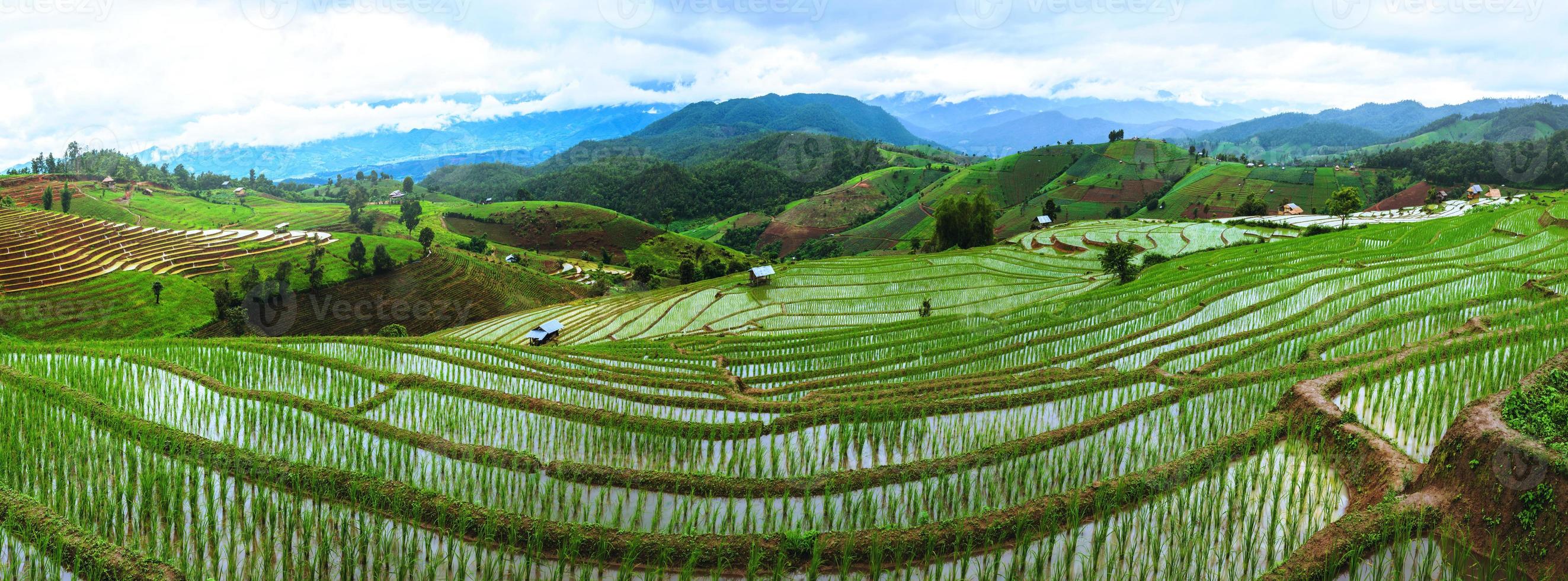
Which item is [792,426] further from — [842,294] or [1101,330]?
[842,294]

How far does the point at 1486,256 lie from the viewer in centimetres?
2619

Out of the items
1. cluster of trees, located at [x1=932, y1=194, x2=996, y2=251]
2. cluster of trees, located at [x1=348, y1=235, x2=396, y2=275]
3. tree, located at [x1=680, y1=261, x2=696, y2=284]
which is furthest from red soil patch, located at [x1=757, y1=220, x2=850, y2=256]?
cluster of trees, located at [x1=348, y1=235, x2=396, y2=275]

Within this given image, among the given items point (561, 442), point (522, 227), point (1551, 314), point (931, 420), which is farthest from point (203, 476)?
point (522, 227)

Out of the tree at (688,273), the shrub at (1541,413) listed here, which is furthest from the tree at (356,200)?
the shrub at (1541,413)

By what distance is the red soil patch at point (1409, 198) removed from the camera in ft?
346

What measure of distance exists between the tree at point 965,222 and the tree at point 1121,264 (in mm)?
29326

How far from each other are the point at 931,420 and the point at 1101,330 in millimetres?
11448

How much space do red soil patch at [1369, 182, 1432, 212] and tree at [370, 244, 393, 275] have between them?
5944 inches

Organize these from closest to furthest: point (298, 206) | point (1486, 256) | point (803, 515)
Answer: point (803, 515) → point (1486, 256) → point (298, 206)

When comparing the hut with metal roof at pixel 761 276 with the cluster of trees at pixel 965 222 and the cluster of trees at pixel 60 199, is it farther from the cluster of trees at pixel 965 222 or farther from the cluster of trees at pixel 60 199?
the cluster of trees at pixel 60 199

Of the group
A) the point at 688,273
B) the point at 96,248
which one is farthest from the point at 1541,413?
the point at 96,248

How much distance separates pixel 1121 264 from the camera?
34.1 meters

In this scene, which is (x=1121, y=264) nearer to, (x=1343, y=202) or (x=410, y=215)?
(x=1343, y=202)

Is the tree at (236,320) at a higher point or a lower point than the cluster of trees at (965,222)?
lower
